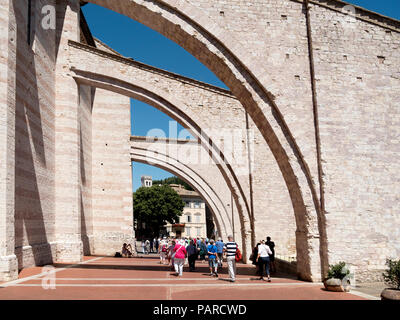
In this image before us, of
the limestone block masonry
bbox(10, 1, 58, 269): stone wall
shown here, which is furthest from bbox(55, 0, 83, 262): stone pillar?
the limestone block masonry

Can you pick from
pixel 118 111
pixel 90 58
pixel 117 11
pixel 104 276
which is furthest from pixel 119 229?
pixel 117 11

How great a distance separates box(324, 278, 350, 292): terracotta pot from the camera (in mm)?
6715

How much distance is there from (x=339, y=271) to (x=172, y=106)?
9.16m

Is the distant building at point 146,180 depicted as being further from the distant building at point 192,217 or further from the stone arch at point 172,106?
the stone arch at point 172,106

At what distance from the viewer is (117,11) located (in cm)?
883

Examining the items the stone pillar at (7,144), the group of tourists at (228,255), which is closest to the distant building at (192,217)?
the group of tourists at (228,255)

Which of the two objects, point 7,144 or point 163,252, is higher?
point 7,144

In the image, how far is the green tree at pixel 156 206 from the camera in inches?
1578

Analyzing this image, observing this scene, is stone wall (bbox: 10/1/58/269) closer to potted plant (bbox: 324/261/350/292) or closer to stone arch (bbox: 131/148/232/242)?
potted plant (bbox: 324/261/350/292)

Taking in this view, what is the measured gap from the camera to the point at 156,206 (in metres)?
40.0

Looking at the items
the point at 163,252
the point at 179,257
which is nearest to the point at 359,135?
the point at 179,257

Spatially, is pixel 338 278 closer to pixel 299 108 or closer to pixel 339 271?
pixel 339 271

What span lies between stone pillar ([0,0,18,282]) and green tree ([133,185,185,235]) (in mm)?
32631
